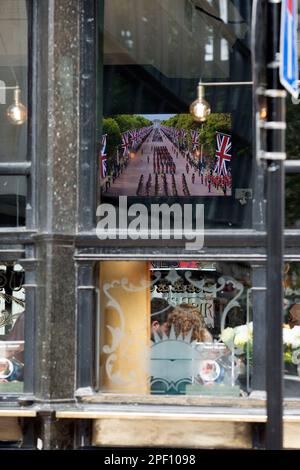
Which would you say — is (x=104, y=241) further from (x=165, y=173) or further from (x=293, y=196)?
(x=293, y=196)

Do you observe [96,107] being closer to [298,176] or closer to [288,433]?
[298,176]

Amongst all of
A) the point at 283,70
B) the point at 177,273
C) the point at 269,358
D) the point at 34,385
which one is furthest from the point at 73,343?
the point at 283,70

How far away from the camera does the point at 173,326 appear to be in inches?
330

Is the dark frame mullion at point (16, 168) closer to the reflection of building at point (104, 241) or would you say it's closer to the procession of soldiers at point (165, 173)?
the reflection of building at point (104, 241)

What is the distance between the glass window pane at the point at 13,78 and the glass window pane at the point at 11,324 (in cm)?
112

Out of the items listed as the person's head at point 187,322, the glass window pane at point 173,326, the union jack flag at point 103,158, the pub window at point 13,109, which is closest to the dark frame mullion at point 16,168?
the pub window at point 13,109

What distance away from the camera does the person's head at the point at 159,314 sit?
8391 mm

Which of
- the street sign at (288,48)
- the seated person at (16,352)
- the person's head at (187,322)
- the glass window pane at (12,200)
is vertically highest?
the street sign at (288,48)

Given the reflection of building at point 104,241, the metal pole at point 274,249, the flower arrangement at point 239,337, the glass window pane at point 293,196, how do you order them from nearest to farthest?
the metal pole at point 274,249 → the reflection of building at point 104,241 → the flower arrangement at point 239,337 → the glass window pane at point 293,196

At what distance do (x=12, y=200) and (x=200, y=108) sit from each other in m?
2.01

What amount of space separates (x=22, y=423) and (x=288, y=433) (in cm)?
238

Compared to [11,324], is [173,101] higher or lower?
higher

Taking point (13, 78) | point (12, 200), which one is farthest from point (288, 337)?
point (13, 78)

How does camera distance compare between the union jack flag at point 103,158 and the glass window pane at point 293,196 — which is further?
the union jack flag at point 103,158
